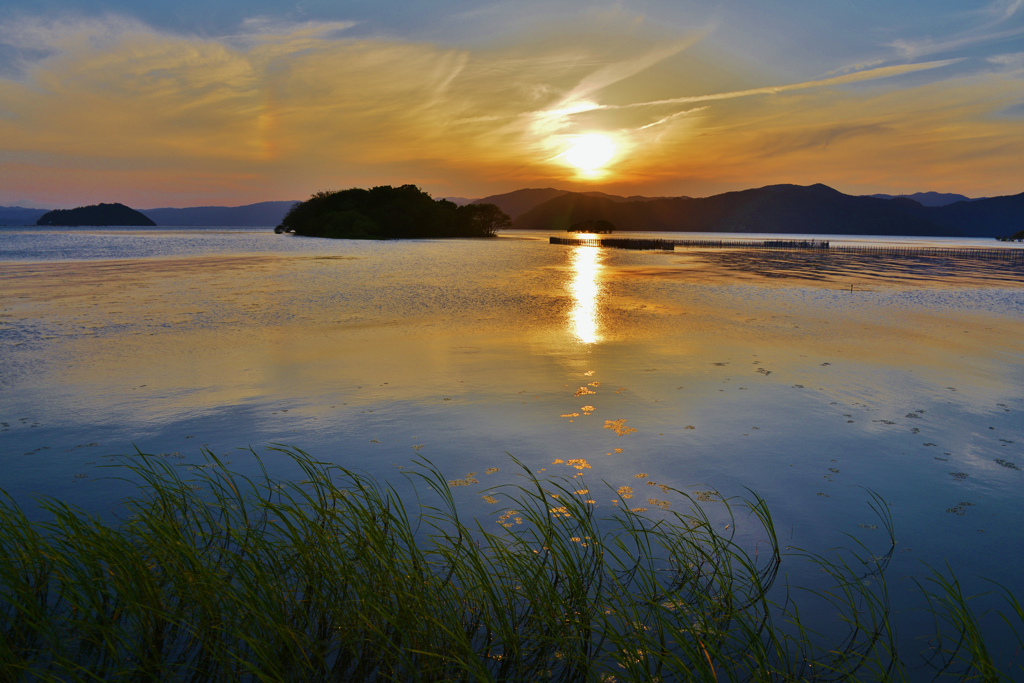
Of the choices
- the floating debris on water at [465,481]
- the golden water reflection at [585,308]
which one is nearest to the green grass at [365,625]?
the floating debris on water at [465,481]

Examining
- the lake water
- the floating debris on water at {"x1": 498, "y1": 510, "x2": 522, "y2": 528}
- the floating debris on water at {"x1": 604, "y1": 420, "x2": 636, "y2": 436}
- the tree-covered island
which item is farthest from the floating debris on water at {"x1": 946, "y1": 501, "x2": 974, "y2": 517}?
the tree-covered island

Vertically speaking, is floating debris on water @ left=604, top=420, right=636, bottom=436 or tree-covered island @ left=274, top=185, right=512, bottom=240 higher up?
tree-covered island @ left=274, top=185, right=512, bottom=240

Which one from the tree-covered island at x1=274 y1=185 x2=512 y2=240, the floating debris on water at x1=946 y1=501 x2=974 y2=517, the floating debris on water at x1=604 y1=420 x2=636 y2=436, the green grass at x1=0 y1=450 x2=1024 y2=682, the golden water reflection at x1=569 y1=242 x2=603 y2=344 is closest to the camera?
the green grass at x1=0 y1=450 x2=1024 y2=682

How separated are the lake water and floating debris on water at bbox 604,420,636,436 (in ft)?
0.20

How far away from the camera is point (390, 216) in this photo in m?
129

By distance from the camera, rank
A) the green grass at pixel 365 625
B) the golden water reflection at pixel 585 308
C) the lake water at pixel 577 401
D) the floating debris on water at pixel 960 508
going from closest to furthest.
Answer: the green grass at pixel 365 625 → the floating debris on water at pixel 960 508 → the lake water at pixel 577 401 → the golden water reflection at pixel 585 308

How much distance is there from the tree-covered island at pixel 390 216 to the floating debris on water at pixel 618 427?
11626 centimetres

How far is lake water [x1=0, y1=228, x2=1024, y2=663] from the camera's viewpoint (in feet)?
19.3

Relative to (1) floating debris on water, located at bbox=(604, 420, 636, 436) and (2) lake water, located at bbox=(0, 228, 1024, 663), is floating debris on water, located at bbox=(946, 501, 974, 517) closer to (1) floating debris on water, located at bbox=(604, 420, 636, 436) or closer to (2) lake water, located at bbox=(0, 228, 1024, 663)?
(2) lake water, located at bbox=(0, 228, 1024, 663)

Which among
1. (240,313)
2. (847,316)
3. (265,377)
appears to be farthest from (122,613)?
(847,316)

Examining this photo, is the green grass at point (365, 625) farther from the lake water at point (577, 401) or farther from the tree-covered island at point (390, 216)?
the tree-covered island at point (390, 216)

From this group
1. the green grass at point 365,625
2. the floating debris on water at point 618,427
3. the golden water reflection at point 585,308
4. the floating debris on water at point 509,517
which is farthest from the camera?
the golden water reflection at point 585,308

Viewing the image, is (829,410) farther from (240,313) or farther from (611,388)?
(240,313)

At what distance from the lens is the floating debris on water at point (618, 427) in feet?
24.9
